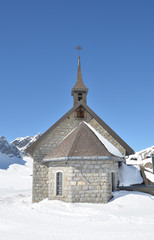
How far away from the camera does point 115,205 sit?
11078 millimetres

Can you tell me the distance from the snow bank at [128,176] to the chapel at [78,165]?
0.63 metres

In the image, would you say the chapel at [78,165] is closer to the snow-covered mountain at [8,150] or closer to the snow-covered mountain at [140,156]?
the snow-covered mountain at [140,156]

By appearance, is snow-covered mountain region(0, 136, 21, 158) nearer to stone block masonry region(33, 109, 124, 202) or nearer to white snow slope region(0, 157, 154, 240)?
stone block masonry region(33, 109, 124, 202)

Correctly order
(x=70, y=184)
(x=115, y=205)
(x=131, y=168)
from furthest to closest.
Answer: (x=131, y=168) → (x=70, y=184) → (x=115, y=205)

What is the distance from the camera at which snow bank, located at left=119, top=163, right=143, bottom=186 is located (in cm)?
1430

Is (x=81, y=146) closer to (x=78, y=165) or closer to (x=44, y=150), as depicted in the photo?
(x=78, y=165)

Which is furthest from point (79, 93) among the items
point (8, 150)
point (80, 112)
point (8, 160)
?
point (8, 150)

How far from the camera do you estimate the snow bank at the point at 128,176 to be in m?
14.3

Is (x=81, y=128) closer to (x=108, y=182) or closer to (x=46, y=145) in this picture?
(x=46, y=145)

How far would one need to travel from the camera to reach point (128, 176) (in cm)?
1478

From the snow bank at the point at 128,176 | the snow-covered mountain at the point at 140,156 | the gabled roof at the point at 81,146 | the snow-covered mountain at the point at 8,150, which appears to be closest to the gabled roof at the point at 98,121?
the snow bank at the point at 128,176

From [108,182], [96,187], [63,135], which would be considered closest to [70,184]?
[96,187]

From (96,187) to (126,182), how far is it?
3.26m

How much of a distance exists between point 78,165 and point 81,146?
49.8 inches
